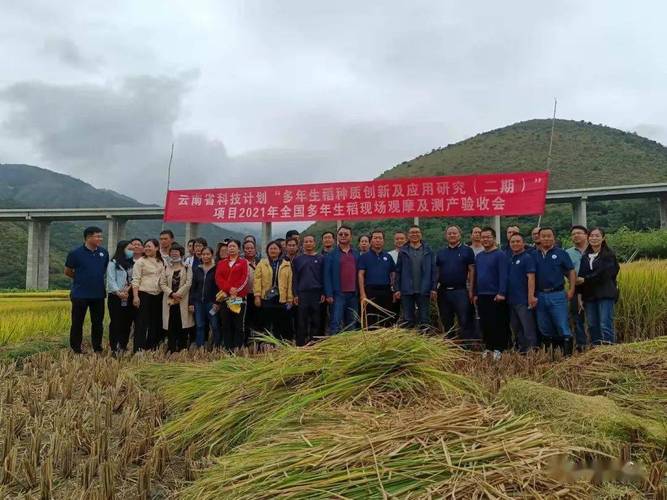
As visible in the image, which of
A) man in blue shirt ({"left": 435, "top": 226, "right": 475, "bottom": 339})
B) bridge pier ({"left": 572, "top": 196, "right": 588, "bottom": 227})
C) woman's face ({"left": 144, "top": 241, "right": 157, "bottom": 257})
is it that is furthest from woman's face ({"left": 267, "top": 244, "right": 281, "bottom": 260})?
bridge pier ({"left": 572, "top": 196, "right": 588, "bottom": 227})

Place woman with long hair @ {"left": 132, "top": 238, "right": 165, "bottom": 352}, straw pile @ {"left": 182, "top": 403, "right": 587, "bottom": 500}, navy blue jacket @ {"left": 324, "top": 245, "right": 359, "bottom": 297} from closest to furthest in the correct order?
straw pile @ {"left": 182, "top": 403, "right": 587, "bottom": 500}
woman with long hair @ {"left": 132, "top": 238, "right": 165, "bottom": 352}
navy blue jacket @ {"left": 324, "top": 245, "right": 359, "bottom": 297}

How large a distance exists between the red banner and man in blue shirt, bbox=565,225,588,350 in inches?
Result: 181

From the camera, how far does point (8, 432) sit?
2668 mm

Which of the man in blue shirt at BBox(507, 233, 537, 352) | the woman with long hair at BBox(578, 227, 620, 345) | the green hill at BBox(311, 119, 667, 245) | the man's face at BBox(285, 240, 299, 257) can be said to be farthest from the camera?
the green hill at BBox(311, 119, 667, 245)

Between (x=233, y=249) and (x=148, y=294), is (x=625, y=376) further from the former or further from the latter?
(x=148, y=294)

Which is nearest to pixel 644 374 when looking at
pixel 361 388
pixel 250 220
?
pixel 361 388

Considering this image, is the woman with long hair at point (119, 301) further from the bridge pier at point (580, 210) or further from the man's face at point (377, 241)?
the bridge pier at point (580, 210)

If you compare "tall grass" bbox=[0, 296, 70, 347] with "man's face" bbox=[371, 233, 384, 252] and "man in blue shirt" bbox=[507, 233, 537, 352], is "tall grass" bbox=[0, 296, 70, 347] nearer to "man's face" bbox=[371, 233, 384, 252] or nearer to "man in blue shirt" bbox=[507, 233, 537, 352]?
"man's face" bbox=[371, 233, 384, 252]

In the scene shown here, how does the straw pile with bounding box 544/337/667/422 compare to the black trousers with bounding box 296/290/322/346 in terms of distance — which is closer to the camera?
the straw pile with bounding box 544/337/667/422

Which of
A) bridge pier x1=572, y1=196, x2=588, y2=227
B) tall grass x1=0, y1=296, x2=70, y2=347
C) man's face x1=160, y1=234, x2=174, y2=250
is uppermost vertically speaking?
bridge pier x1=572, y1=196, x2=588, y2=227

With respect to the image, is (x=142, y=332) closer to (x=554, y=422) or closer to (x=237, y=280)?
(x=237, y=280)

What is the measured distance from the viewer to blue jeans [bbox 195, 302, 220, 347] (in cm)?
583

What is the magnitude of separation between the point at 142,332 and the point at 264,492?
4.81 meters

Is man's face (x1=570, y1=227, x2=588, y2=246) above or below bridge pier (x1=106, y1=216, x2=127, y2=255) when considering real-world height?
below
